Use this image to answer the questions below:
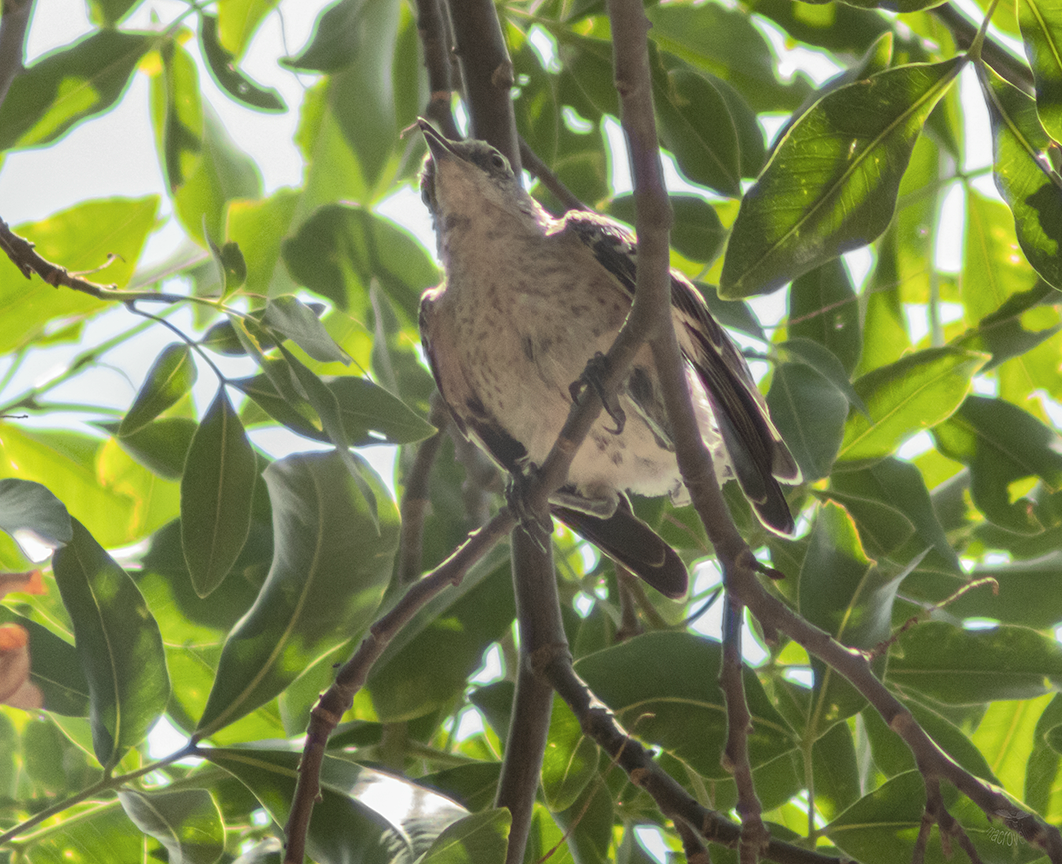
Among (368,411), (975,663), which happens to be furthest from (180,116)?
(975,663)

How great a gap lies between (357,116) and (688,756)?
1.73m

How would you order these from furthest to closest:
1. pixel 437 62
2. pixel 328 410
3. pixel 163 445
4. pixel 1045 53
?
pixel 437 62
pixel 163 445
pixel 328 410
pixel 1045 53

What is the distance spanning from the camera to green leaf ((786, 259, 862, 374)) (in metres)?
2.38

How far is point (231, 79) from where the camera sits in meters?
2.33

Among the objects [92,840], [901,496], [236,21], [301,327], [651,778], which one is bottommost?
[92,840]

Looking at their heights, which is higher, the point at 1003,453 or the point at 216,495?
the point at 1003,453

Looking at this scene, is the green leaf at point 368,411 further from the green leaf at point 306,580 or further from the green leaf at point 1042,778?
the green leaf at point 1042,778

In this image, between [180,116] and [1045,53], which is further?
[180,116]

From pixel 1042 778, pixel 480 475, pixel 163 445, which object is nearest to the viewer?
pixel 1042 778

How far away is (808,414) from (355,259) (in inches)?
44.8

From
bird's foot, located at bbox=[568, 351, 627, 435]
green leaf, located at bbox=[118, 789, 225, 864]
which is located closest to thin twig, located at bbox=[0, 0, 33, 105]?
bird's foot, located at bbox=[568, 351, 627, 435]

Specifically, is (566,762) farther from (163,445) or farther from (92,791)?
(163,445)

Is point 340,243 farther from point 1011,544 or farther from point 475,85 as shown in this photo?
point 1011,544

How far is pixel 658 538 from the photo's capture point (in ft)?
7.84
